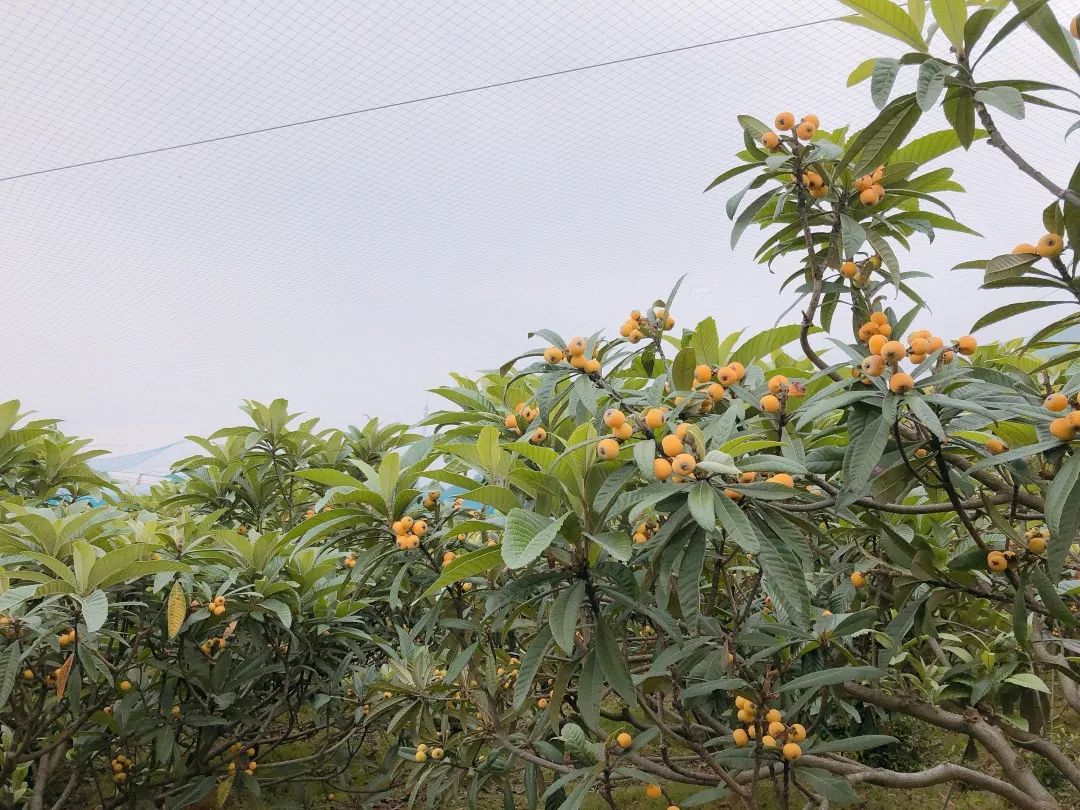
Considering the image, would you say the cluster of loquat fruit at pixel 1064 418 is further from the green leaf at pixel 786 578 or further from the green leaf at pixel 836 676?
the green leaf at pixel 836 676

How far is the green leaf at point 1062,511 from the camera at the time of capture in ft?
3.13

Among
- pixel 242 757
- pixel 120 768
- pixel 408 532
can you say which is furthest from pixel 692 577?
pixel 120 768

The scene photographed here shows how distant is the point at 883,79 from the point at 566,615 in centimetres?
92

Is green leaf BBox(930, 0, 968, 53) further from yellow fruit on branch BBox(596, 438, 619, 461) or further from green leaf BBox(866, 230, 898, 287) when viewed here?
yellow fruit on branch BBox(596, 438, 619, 461)

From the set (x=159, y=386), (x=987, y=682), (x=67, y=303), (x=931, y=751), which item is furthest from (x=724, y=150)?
(x=159, y=386)

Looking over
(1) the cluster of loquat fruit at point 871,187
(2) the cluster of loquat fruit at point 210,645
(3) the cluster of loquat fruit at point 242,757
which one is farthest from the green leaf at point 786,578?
(3) the cluster of loquat fruit at point 242,757

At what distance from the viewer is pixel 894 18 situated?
116 centimetres

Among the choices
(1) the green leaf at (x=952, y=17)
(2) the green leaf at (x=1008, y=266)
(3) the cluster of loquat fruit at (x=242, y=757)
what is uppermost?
(1) the green leaf at (x=952, y=17)

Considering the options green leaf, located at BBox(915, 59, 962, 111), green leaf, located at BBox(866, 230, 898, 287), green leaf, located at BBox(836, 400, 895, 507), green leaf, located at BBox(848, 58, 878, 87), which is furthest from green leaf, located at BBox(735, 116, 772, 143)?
green leaf, located at BBox(836, 400, 895, 507)

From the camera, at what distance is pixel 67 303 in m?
6.01

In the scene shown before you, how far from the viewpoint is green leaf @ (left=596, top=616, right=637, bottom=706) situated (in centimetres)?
136

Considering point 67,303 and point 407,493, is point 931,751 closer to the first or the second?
point 407,493

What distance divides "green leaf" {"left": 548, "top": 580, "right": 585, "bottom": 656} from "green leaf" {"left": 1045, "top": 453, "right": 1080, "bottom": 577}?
66 cm

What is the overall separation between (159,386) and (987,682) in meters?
7.48
